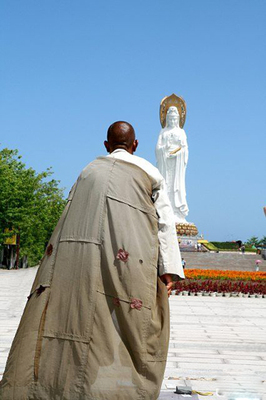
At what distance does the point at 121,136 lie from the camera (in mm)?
3482

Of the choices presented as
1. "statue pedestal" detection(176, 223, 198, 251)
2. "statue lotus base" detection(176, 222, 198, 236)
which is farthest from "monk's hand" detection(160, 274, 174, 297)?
"statue lotus base" detection(176, 222, 198, 236)

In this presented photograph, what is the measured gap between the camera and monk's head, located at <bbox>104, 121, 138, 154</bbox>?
137 inches

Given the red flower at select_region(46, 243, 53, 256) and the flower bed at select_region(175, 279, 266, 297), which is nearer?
the red flower at select_region(46, 243, 53, 256)

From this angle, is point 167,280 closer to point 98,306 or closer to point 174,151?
point 98,306

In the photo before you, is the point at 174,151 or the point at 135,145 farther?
the point at 174,151

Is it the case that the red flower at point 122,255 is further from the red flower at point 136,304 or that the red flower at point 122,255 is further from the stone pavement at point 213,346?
the stone pavement at point 213,346

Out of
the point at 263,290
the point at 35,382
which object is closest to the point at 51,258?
the point at 35,382

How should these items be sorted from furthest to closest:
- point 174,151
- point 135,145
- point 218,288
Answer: point 174,151, point 218,288, point 135,145

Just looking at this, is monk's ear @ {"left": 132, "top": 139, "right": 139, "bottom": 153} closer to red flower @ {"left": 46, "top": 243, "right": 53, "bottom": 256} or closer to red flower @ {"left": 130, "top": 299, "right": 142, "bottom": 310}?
red flower @ {"left": 46, "top": 243, "right": 53, "bottom": 256}

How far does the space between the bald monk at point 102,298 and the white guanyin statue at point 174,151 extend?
2607cm

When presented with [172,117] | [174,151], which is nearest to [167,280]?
[174,151]

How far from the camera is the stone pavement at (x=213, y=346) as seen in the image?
456cm

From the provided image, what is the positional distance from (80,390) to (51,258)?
2.36 ft

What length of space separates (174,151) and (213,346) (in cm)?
2319
